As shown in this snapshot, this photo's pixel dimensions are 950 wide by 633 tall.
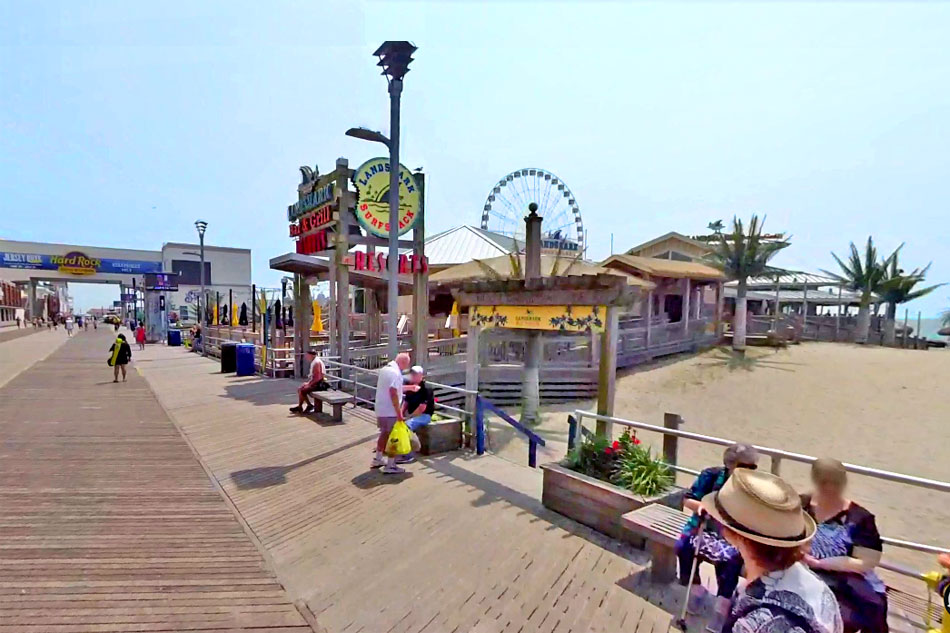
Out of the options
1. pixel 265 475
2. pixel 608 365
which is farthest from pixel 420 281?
pixel 608 365

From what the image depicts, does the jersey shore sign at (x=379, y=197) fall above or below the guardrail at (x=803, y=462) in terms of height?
above

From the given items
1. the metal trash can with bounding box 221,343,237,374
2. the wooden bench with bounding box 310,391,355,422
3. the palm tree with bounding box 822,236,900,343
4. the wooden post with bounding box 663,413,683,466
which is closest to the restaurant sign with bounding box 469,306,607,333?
the wooden post with bounding box 663,413,683,466

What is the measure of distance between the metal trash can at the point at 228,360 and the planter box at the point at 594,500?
13.6 metres

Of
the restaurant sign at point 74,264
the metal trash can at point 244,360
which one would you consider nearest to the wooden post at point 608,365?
the metal trash can at point 244,360

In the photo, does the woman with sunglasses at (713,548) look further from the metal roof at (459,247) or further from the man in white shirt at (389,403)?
the metal roof at (459,247)

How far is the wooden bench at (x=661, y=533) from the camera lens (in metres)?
3.51

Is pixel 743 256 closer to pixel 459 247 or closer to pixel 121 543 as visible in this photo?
pixel 459 247

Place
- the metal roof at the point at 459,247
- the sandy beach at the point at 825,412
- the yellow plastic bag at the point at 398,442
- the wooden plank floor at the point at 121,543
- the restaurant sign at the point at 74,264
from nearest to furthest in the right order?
1. the wooden plank floor at the point at 121,543
2. the yellow plastic bag at the point at 398,442
3. the sandy beach at the point at 825,412
4. the metal roof at the point at 459,247
5. the restaurant sign at the point at 74,264

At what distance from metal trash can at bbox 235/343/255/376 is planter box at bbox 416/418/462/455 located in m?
10.1

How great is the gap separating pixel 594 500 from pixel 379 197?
27.5 feet

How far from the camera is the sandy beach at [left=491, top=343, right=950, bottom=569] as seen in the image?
Answer: 9414 millimetres

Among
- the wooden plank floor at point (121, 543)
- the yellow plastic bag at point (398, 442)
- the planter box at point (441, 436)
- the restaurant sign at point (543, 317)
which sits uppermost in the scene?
the restaurant sign at point (543, 317)

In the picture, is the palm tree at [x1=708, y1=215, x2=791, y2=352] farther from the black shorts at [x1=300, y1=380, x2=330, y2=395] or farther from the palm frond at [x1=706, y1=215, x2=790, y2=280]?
the black shorts at [x1=300, y1=380, x2=330, y2=395]

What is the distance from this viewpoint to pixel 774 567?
1.67 metres
